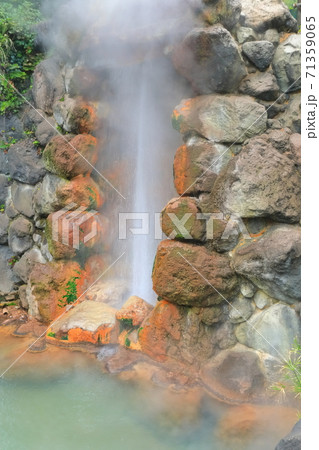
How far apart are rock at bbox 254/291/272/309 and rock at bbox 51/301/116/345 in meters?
1.78

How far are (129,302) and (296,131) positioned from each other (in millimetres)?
2744

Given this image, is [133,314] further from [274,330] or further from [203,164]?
[203,164]

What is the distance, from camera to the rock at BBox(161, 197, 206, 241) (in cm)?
410

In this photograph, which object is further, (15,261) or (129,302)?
→ (15,261)

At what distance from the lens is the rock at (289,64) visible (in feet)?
13.8

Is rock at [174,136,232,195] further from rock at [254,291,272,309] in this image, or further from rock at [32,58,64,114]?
rock at [32,58,64,114]

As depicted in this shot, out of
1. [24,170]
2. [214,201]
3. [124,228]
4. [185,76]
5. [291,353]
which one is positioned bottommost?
[291,353]

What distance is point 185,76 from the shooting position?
14.6 feet

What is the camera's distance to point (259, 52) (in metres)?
4.25

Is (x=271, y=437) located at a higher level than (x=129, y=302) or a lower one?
lower

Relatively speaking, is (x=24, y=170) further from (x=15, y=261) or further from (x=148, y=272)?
(x=148, y=272)

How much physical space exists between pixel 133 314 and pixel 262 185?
2095mm

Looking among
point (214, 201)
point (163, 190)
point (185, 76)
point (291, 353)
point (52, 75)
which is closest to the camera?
point (291, 353)

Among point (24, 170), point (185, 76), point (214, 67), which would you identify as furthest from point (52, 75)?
point (214, 67)
